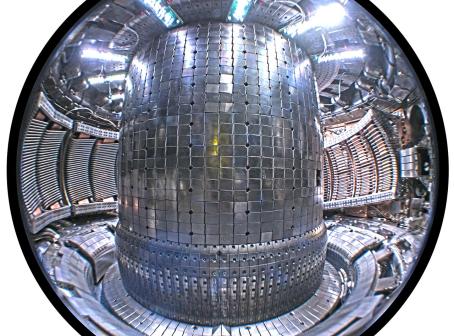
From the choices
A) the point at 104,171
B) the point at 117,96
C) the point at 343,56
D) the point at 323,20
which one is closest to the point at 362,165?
the point at 343,56

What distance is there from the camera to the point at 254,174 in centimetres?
256

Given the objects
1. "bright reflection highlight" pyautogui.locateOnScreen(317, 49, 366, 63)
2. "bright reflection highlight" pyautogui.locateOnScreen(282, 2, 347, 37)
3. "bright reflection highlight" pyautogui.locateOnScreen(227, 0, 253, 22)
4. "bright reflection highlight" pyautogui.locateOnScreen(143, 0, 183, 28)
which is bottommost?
"bright reflection highlight" pyautogui.locateOnScreen(317, 49, 366, 63)

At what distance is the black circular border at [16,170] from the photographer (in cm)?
187

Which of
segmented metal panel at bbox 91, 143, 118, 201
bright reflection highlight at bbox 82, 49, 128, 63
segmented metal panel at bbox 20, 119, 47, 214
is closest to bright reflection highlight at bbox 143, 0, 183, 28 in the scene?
bright reflection highlight at bbox 82, 49, 128, 63

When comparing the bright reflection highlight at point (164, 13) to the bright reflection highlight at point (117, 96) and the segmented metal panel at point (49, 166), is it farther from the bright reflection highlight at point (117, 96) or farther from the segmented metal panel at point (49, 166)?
the segmented metal panel at point (49, 166)

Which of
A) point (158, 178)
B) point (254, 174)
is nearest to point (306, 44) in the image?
point (254, 174)

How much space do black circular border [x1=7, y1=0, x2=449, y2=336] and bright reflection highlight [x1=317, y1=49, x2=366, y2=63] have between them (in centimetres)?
81

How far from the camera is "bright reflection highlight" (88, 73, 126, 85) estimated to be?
3084 mm

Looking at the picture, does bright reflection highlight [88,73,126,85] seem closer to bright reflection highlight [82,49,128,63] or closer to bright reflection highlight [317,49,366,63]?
bright reflection highlight [82,49,128,63]

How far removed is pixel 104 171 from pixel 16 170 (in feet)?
5.04

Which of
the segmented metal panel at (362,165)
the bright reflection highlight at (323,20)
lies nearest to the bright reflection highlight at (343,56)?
the bright reflection highlight at (323,20)

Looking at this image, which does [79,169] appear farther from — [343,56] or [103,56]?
[343,56]

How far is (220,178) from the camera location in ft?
8.30

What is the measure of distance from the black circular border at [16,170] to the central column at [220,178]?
0.84m
